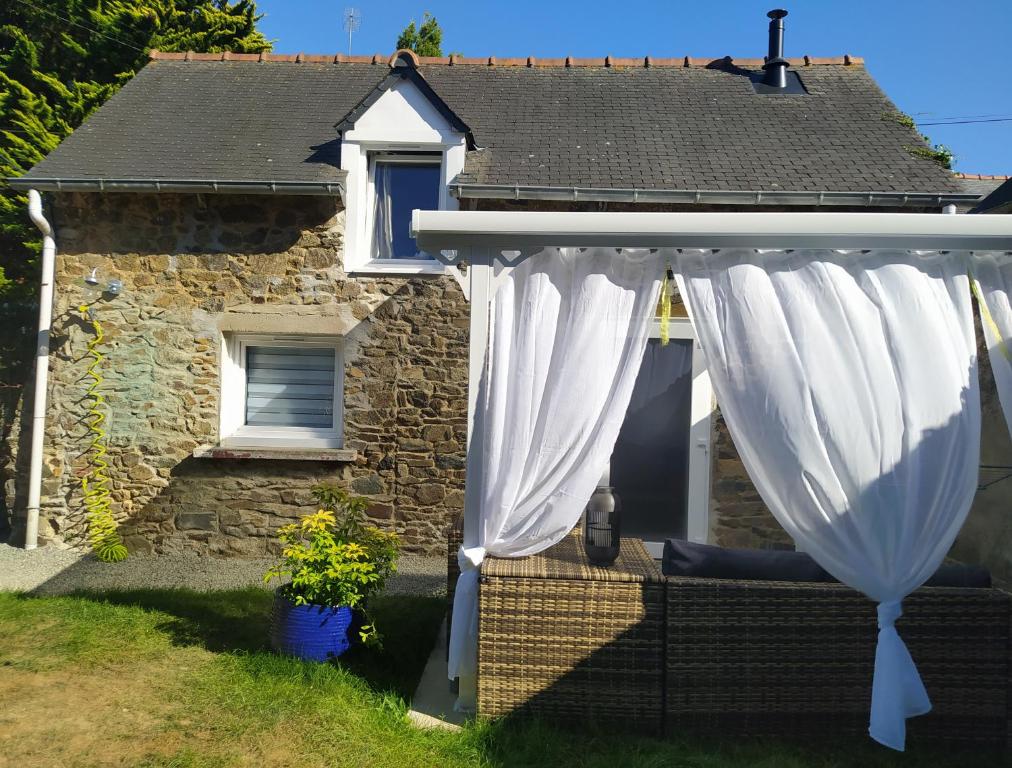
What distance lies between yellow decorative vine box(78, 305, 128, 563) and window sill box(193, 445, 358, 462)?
2.99 ft

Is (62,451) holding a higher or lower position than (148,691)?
higher

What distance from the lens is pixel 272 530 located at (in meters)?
6.66

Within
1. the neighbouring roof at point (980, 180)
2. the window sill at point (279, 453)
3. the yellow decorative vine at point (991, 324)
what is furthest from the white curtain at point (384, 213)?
the neighbouring roof at point (980, 180)

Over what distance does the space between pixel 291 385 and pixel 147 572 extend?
6.71 feet

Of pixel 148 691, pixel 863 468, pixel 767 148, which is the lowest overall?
pixel 148 691

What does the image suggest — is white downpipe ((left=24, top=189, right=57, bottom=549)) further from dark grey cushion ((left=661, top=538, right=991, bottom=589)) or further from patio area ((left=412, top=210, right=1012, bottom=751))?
dark grey cushion ((left=661, top=538, right=991, bottom=589))

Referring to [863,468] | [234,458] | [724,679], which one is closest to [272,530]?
[234,458]

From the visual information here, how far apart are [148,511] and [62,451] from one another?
979mm

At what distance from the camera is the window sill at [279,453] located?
21.5 feet

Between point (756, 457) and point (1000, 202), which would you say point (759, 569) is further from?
point (1000, 202)

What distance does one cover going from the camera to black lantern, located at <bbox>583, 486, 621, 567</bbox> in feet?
11.1

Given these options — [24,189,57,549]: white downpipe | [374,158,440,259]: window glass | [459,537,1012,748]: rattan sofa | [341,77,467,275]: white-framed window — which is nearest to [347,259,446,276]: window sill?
[341,77,467,275]: white-framed window

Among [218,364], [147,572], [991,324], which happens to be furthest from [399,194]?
[991,324]

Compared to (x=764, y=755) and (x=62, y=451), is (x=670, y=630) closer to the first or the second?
(x=764, y=755)
